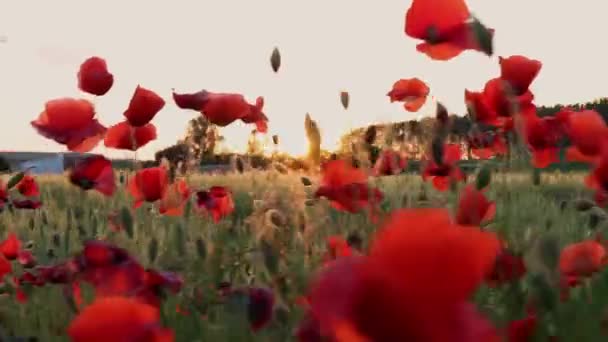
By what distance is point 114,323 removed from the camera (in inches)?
26.8

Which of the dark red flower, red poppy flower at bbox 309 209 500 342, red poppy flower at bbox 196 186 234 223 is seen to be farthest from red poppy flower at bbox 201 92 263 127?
red poppy flower at bbox 309 209 500 342

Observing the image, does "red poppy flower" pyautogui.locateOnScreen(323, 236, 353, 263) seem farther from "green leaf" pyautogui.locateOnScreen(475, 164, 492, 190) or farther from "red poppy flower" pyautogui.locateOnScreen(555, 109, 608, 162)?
"red poppy flower" pyautogui.locateOnScreen(555, 109, 608, 162)

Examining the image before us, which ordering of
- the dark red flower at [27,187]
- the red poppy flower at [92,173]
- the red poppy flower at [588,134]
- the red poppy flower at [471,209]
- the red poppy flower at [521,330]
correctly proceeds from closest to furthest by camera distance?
1. the red poppy flower at [521,330]
2. the red poppy flower at [471,209]
3. the red poppy flower at [588,134]
4. the red poppy flower at [92,173]
5. the dark red flower at [27,187]

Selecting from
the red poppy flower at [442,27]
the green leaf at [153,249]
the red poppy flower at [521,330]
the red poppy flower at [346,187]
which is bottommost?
the red poppy flower at [521,330]

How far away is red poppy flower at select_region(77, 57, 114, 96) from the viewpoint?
214 cm

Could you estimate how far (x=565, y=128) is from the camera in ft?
5.44

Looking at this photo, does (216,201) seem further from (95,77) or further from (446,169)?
(446,169)

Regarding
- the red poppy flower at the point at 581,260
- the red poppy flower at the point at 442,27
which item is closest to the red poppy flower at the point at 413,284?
the red poppy flower at the point at 581,260

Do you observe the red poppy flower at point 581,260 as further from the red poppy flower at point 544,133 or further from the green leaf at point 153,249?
the green leaf at point 153,249

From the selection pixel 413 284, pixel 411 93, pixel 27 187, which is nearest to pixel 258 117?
pixel 411 93

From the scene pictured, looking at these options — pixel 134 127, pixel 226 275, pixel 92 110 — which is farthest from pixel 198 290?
pixel 92 110

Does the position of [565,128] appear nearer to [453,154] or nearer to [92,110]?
[453,154]

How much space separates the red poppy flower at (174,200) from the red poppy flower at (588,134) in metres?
1.21

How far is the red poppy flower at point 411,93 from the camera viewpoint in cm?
195
